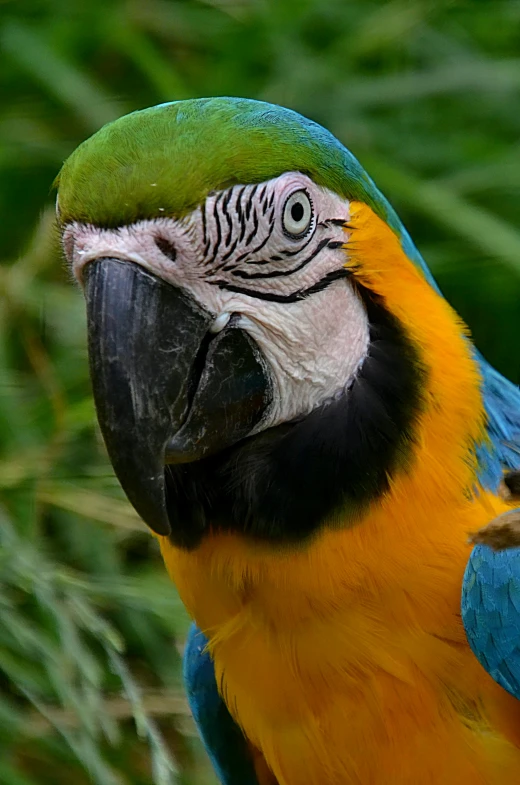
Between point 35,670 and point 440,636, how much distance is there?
2.67 feet

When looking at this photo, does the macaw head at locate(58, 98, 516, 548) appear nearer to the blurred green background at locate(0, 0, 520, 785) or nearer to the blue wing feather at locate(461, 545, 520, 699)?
the blue wing feather at locate(461, 545, 520, 699)

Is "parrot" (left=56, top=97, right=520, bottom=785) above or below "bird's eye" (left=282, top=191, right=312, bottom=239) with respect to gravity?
below

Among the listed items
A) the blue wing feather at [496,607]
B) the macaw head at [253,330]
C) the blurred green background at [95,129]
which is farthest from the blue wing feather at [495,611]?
the blurred green background at [95,129]

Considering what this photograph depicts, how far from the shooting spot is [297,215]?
1.13 meters

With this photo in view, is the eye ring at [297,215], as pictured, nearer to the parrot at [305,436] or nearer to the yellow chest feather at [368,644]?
the parrot at [305,436]

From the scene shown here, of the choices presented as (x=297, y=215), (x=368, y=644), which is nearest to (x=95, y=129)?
(x=297, y=215)

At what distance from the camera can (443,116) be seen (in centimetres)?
251

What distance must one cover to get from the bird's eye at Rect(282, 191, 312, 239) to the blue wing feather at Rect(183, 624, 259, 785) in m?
0.62

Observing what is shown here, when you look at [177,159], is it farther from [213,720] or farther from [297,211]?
[213,720]

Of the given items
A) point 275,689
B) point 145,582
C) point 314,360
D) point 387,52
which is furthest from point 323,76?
point 275,689

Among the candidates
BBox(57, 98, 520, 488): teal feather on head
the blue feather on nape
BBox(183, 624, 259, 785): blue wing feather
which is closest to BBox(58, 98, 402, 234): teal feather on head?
BBox(57, 98, 520, 488): teal feather on head

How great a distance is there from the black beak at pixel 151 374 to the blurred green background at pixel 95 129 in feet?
2.37

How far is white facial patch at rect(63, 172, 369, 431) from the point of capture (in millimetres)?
1061

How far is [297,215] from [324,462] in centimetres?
27
